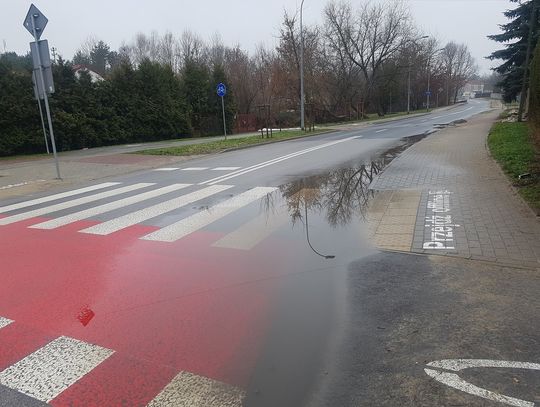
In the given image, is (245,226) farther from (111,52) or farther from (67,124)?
(111,52)

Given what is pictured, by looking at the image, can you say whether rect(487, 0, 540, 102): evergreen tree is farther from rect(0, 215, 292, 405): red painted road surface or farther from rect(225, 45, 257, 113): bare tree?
rect(0, 215, 292, 405): red painted road surface

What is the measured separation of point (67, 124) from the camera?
76.8ft

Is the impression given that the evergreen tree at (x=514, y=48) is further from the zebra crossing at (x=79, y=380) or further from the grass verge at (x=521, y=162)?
the zebra crossing at (x=79, y=380)

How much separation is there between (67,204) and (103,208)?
1209 mm

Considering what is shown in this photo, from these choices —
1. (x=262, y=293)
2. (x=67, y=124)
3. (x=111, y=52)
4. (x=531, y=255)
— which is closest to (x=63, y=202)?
(x=262, y=293)

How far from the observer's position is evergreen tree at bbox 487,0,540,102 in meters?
29.2

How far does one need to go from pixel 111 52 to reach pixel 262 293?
83.5 metres

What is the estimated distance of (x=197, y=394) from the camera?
2.89 meters

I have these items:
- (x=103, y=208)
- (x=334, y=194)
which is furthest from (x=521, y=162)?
(x=103, y=208)

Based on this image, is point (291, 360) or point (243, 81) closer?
Answer: point (291, 360)

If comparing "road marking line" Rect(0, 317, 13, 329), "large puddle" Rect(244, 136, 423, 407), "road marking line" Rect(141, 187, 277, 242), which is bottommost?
"large puddle" Rect(244, 136, 423, 407)

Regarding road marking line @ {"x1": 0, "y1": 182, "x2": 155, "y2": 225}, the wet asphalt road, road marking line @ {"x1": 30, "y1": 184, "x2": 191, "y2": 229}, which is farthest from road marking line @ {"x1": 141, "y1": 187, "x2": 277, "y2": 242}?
road marking line @ {"x1": 0, "y1": 182, "x2": 155, "y2": 225}

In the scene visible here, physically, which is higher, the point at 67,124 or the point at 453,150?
the point at 67,124

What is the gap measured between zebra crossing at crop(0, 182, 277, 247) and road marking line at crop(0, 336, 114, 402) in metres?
3.00
